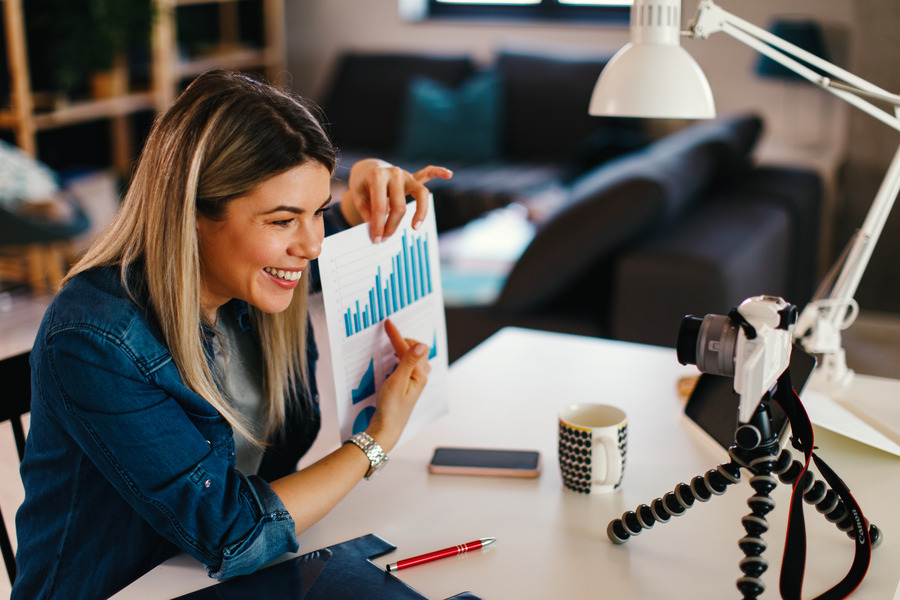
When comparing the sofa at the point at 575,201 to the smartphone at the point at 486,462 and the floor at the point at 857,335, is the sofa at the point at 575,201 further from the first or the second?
the smartphone at the point at 486,462

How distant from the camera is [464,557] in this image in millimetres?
974

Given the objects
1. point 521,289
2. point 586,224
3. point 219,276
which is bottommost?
point 521,289

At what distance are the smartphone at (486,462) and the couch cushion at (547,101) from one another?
3.63 metres

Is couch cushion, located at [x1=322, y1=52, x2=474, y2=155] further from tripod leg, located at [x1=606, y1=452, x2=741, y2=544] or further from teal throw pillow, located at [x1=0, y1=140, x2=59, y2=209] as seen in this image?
tripod leg, located at [x1=606, y1=452, x2=741, y2=544]

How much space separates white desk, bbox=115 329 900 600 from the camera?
929mm

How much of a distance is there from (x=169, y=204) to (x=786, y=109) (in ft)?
12.9

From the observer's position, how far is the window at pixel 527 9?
485cm

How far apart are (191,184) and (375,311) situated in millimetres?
294

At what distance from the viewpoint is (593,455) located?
3.53 feet

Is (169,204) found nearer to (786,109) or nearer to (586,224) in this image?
(586,224)

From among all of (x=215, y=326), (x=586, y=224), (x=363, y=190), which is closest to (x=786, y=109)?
(x=586, y=224)

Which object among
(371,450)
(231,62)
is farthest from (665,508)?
(231,62)

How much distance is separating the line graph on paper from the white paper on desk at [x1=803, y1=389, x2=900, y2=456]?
50 cm

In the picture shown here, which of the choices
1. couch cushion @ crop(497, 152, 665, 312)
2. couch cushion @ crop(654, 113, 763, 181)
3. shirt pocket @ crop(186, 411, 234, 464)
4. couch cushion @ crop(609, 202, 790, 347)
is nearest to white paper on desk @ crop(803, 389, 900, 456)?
shirt pocket @ crop(186, 411, 234, 464)
